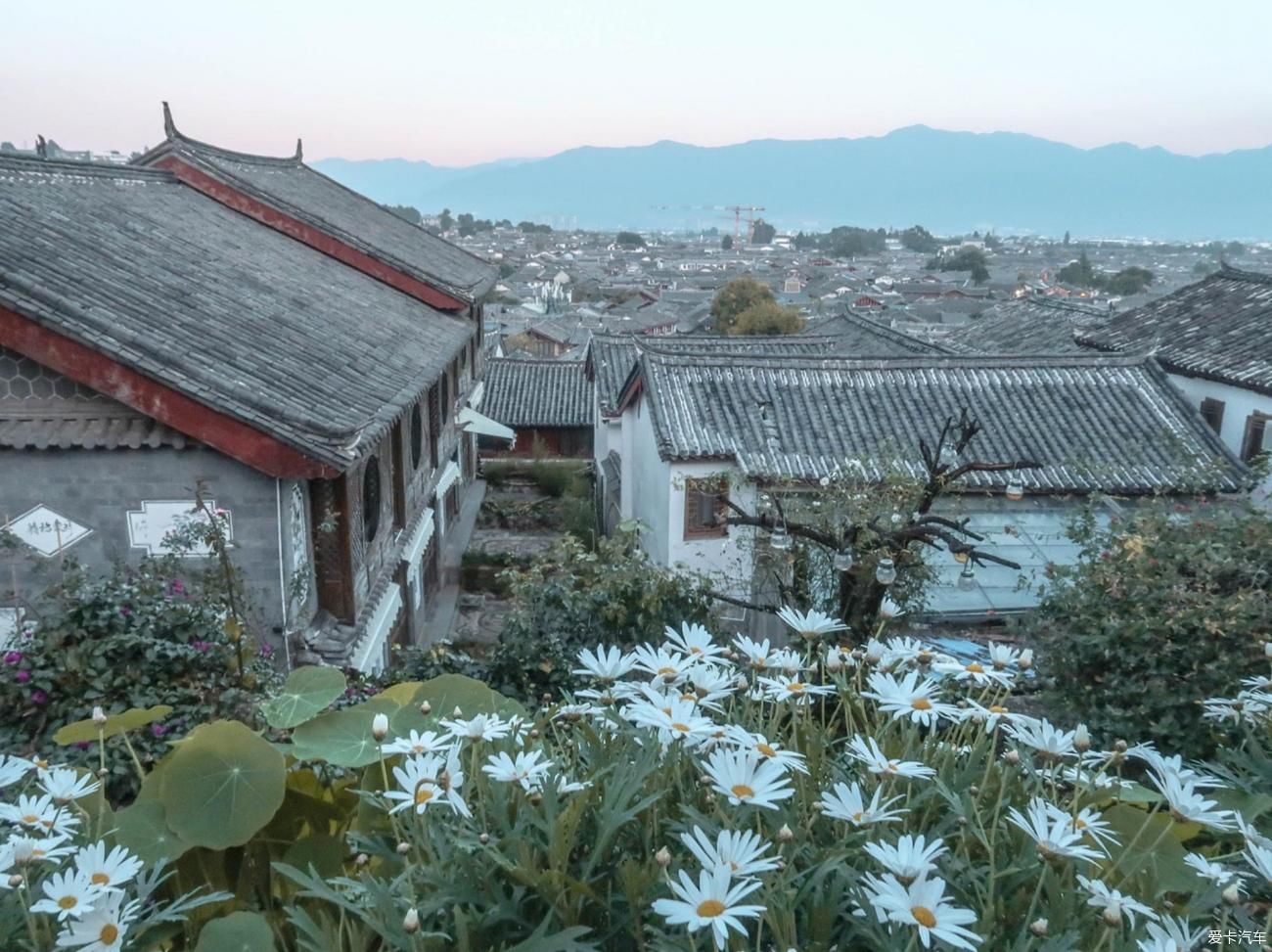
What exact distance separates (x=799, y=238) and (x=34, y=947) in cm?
15354

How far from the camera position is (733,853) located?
159 cm

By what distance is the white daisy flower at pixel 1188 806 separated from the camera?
1844mm

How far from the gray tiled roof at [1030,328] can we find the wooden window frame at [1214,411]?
4.22m

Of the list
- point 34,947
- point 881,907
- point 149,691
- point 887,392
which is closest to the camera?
point 881,907

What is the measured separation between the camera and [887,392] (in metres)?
14.2

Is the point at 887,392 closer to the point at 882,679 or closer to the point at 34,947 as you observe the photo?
the point at 882,679

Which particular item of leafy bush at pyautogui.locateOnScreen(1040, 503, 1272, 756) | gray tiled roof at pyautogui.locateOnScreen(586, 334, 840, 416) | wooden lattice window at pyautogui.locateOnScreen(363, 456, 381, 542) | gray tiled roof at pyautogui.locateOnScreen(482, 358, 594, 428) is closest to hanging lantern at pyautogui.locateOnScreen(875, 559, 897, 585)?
leafy bush at pyautogui.locateOnScreen(1040, 503, 1272, 756)

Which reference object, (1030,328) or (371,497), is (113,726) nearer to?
(371,497)

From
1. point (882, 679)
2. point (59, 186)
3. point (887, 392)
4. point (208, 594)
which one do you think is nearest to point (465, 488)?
point (887, 392)

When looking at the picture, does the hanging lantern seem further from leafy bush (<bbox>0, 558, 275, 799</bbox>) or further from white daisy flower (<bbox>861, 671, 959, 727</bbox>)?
leafy bush (<bbox>0, 558, 275, 799</bbox>)

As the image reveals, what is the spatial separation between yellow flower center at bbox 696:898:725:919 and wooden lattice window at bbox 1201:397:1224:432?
1751cm

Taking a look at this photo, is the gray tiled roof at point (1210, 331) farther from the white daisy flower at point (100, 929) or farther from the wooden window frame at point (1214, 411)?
the white daisy flower at point (100, 929)

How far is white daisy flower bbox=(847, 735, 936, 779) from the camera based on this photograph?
1816 millimetres

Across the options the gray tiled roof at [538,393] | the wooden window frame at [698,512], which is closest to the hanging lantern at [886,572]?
the wooden window frame at [698,512]
